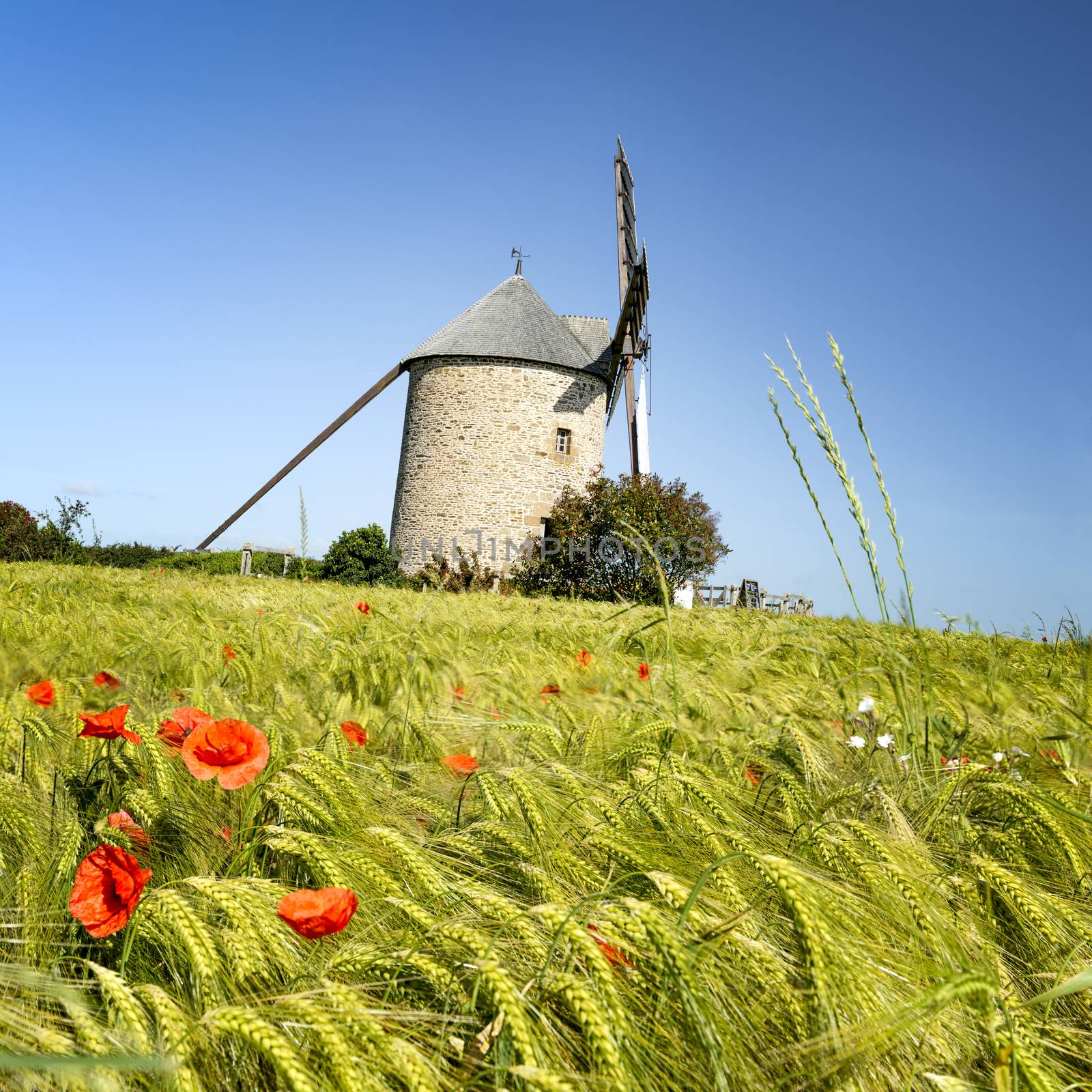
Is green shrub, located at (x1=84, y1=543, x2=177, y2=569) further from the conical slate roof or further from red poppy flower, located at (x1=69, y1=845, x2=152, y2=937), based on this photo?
red poppy flower, located at (x1=69, y1=845, x2=152, y2=937)

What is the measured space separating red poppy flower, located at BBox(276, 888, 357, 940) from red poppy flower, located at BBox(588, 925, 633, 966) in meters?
0.30

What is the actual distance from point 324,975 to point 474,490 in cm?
2004

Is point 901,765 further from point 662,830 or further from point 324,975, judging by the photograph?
point 324,975

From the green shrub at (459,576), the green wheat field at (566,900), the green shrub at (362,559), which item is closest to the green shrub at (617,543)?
the green shrub at (459,576)

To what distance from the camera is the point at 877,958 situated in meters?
0.92

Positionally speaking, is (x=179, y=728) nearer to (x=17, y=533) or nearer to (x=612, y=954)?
(x=612, y=954)

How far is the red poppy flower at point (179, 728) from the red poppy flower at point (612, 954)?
3.06 feet

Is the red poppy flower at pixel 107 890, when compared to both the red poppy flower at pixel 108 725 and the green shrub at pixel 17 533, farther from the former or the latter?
the green shrub at pixel 17 533

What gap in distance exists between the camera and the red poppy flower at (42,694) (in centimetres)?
185

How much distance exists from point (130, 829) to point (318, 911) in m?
0.58

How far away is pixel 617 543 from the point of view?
61.4 feet

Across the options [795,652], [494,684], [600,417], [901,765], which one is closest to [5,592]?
[494,684]

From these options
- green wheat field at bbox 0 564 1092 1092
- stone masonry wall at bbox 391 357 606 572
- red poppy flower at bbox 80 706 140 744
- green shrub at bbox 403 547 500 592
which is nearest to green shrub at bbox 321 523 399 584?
green shrub at bbox 403 547 500 592

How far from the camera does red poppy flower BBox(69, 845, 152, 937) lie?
97 centimetres
